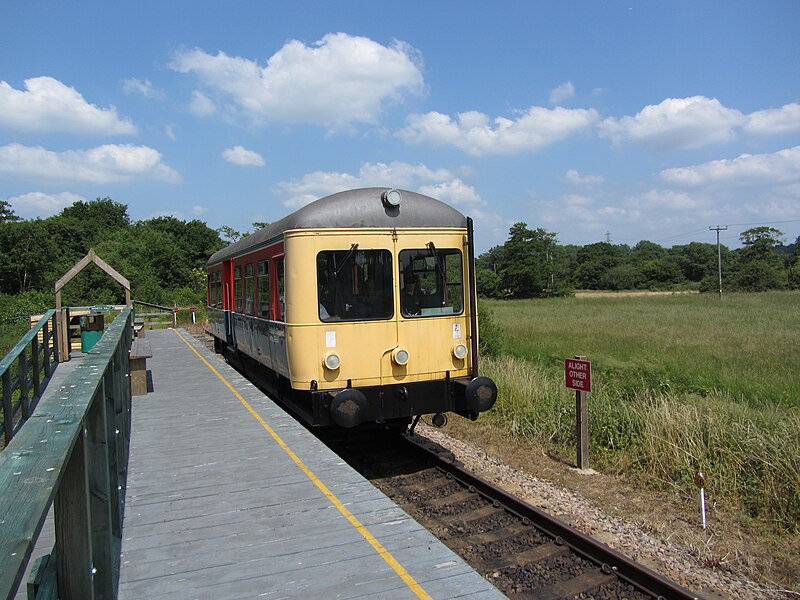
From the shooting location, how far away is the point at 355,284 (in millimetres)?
7062

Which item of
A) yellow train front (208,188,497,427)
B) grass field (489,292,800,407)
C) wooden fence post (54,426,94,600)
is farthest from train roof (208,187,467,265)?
grass field (489,292,800,407)

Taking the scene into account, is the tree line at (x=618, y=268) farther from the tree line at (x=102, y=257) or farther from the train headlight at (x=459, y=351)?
the train headlight at (x=459, y=351)

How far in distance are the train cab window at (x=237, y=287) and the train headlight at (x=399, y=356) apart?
4.39m

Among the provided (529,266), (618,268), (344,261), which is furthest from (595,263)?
(344,261)

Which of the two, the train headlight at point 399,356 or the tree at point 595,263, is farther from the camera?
the tree at point 595,263

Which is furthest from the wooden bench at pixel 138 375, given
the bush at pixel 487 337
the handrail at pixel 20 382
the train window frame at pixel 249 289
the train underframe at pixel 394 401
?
the bush at pixel 487 337

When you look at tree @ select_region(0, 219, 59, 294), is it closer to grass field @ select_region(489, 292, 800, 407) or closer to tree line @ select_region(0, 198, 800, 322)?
tree line @ select_region(0, 198, 800, 322)

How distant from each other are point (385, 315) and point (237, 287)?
15.1ft

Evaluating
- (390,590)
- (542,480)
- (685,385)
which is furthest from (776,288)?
(390,590)

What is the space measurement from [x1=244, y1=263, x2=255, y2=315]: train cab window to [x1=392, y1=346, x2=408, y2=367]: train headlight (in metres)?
3.14

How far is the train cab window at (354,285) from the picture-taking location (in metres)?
6.94

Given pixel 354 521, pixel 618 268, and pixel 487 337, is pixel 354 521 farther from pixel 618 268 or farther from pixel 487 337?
pixel 618 268

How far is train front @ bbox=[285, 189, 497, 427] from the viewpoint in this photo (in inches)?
269

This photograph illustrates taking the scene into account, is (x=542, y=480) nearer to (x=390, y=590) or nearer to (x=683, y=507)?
(x=683, y=507)
